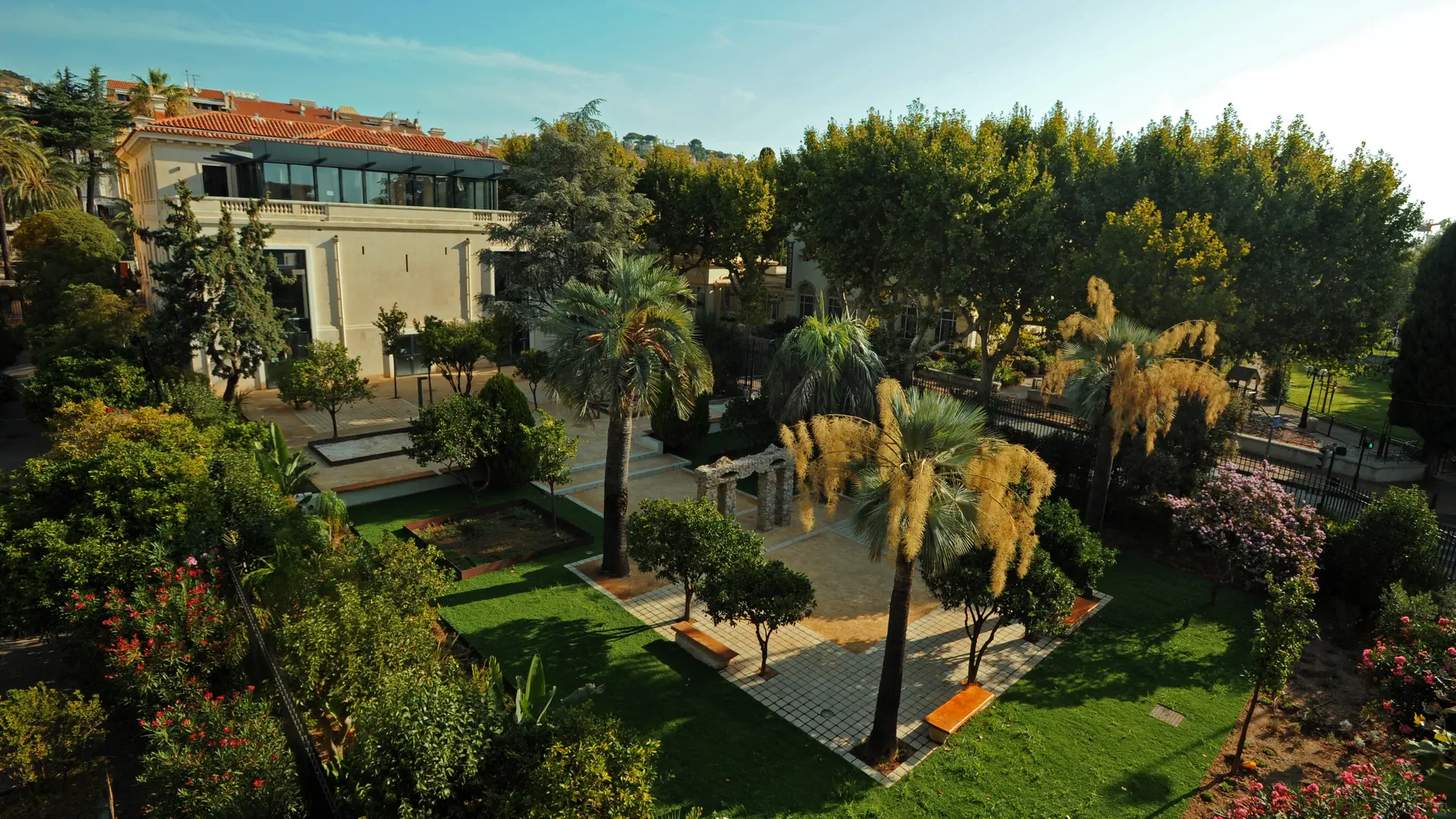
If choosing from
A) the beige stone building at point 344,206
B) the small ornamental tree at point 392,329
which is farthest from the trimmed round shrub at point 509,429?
the beige stone building at point 344,206

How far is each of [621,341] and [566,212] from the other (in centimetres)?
2002

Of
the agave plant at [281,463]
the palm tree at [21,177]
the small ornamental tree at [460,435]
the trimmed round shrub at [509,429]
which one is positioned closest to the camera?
the agave plant at [281,463]

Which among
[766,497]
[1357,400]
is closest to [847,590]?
[766,497]

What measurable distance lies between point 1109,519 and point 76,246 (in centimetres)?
4453

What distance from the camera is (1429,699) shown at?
1102 centimetres

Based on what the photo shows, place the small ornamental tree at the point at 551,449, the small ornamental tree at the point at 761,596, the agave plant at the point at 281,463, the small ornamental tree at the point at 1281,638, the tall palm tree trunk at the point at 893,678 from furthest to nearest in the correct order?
1. the small ornamental tree at the point at 551,449
2. the agave plant at the point at 281,463
3. the small ornamental tree at the point at 761,596
4. the tall palm tree trunk at the point at 893,678
5. the small ornamental tree at the point at 1281,638

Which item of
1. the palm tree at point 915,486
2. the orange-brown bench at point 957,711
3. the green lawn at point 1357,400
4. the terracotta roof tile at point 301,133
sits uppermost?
the terracotta roof tile at point 301,133

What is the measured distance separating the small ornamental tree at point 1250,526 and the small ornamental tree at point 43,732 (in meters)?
20.6

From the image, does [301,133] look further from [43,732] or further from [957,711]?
[957,711]

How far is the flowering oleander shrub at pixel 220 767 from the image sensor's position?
8.58 metres

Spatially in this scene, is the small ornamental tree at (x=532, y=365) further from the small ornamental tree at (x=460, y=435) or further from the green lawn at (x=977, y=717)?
the green lawn at (x=977, y=717)

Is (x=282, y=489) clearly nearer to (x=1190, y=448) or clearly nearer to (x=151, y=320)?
(x=151, y=320)

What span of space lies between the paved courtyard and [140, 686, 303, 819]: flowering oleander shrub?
729 cm

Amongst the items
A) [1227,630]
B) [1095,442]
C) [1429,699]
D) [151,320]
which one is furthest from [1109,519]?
[151,320]
